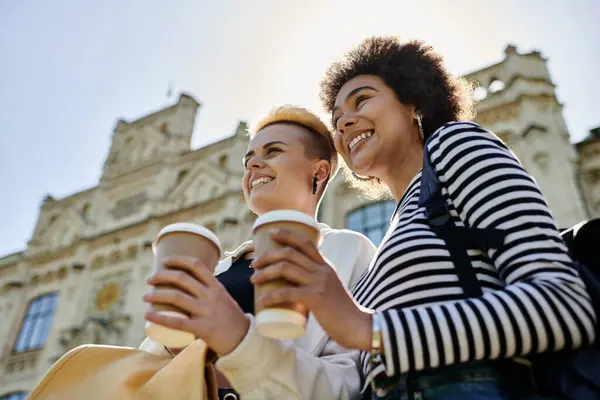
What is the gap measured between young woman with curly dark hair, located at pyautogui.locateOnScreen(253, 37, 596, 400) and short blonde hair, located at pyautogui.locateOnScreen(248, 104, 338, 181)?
1.02 m

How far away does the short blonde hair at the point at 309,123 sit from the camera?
9.19 ft

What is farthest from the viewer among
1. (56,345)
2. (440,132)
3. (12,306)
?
(12,306)

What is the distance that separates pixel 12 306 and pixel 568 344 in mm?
19006

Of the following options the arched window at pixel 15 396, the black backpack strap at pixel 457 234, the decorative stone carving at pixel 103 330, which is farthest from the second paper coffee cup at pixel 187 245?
the arched window at pixel 15 396

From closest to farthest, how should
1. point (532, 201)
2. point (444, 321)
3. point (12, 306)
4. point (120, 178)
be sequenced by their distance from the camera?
point (444, 321) → point (532, 201) → point (12, 306) → point (120, 178)

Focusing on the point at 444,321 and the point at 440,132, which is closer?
the point at 444,321

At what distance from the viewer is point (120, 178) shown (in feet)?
59.9

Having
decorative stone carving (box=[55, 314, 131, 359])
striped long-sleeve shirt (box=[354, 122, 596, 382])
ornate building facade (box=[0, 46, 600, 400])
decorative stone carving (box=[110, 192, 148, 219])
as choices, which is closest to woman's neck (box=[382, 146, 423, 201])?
striped long-sleeve shirt (box=[354, 122, 596, 382])

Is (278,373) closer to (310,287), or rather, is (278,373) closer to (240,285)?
(310,287)

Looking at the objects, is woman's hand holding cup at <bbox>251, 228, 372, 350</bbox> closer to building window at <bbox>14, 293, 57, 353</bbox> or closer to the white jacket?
the white jacket

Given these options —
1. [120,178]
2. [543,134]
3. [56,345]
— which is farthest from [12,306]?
[543,134]

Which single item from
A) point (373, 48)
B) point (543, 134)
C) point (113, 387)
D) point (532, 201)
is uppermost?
point (543, 134)

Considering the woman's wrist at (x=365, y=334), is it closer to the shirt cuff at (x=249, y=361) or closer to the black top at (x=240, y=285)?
the shirt cuff at (x=249, y=361)

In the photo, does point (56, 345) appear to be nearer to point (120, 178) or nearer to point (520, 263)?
point (120, 178)
